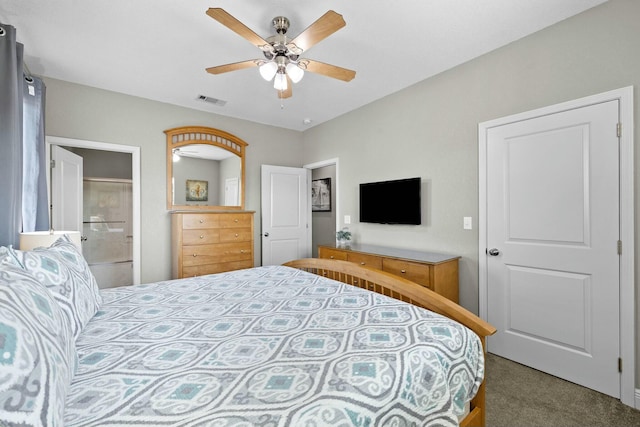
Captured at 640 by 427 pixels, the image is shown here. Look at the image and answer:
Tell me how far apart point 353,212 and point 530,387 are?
2462 mm

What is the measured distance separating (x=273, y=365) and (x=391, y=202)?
2.67 metres

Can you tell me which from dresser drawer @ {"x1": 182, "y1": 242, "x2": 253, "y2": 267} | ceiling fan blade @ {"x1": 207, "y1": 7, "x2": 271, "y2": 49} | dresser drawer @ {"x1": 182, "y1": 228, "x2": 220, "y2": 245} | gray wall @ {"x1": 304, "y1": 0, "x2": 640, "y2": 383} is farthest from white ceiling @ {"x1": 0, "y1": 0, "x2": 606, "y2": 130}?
dresser drawer @ {"x1": 182, "y1": 242, "x2": 253, "y2": 267}

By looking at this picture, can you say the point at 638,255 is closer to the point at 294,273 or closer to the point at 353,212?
the point at 294,273

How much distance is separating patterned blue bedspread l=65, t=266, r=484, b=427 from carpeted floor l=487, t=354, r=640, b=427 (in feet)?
3.13

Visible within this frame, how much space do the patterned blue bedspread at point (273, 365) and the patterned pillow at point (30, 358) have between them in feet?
0.34

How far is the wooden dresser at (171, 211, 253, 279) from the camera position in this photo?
3402 mm

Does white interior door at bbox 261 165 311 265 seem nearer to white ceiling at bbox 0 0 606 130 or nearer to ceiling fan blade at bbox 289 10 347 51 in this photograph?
white ceiling at bbox 0 0 606 130

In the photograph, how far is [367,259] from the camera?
10.0 ft

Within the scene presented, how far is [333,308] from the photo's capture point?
4.84 ft

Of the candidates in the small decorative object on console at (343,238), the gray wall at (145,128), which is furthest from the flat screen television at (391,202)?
the gray wall at (145,128)

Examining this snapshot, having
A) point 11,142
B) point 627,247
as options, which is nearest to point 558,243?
point 627,247

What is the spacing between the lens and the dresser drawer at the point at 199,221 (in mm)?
3420

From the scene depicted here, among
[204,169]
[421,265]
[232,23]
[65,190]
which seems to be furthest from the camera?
[204,169]

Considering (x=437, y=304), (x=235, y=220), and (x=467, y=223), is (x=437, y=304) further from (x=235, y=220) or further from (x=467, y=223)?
(x=235, y=220)
